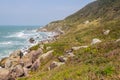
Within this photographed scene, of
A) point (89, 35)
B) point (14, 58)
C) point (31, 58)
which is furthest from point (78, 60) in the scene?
point (14, 58)

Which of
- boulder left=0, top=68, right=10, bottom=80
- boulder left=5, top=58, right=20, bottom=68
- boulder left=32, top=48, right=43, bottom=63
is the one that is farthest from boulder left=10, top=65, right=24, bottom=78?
boulder left=5, top=58, right=20, bottom=68

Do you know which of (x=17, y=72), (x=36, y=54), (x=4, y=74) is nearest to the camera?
(x=4, y=74)

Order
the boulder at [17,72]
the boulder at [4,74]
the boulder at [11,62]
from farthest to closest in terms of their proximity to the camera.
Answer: the boulder at [11,62] → the boulder at [17,72] → the boulder at [4,74]

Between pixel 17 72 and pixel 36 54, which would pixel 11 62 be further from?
pixel 17 72

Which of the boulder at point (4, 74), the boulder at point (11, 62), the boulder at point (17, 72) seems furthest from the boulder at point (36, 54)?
the boulder at point (4, 74)

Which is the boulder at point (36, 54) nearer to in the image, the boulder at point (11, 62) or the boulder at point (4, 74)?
the boulder at point (11, 62)

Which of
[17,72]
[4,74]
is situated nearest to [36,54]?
[17,72]

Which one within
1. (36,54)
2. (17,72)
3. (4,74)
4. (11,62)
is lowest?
(17,72)

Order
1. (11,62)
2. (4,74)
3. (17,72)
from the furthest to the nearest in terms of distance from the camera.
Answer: (11,62) → (17,72) → (4,74)

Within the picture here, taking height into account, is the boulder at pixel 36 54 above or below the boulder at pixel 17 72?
above

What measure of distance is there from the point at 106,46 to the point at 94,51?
1130 mm

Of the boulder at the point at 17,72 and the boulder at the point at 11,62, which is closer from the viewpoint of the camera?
the boulder at the point at 17,72

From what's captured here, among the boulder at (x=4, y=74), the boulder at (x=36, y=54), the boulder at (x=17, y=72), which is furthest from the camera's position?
the boulder at (x=36, y=54)

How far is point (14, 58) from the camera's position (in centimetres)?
5034
